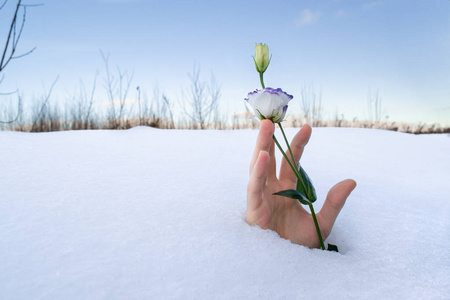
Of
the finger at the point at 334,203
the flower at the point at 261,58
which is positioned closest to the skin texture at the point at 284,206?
the finger at the point at 334,203

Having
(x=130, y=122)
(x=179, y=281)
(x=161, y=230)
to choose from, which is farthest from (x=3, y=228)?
(x=130, y=122)

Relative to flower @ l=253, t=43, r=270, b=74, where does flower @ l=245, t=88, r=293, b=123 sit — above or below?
below

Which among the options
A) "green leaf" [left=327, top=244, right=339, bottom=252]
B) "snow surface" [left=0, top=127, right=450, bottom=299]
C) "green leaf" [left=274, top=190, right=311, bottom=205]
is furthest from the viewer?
"green leaf" [left=327, top=244, right=339, bottom=252]

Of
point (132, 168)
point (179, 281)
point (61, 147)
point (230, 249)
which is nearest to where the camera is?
point (179, 281)

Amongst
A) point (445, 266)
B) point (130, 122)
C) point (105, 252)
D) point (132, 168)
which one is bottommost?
point (445, 266)

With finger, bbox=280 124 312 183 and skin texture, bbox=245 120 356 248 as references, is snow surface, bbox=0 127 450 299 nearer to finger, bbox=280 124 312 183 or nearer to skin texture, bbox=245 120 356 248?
skin texture, bbox=245 120 356 248

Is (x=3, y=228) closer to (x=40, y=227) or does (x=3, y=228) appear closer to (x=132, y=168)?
(x=40, y=227)

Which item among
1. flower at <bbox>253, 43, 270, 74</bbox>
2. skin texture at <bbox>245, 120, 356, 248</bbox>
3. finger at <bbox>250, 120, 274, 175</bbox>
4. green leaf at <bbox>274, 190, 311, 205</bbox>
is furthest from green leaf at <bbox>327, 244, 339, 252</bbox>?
flower at <bbox>253, 43, 270, 74</bbox>
